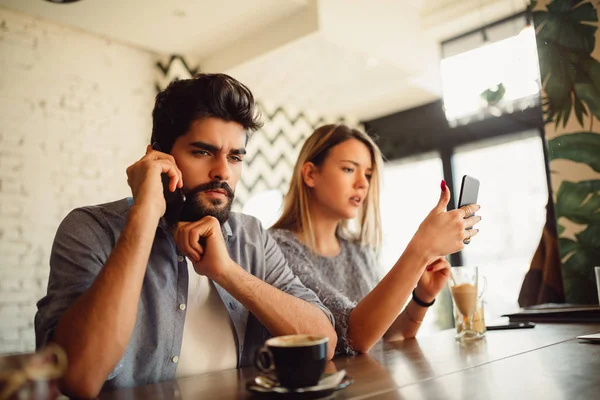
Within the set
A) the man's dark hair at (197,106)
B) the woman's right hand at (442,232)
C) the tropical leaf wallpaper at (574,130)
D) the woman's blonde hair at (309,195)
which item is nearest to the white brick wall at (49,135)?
the woman's blonde hair at (309,195)

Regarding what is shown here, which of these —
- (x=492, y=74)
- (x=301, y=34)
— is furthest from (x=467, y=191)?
(x=301, y=34)

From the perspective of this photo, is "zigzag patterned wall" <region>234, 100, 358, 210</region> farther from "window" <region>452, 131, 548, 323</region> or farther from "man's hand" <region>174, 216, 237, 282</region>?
"man's hand" <region>174, 216, 237, 282</region>

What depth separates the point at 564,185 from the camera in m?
1.88

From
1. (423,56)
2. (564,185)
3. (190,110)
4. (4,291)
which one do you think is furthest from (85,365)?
(423,56)

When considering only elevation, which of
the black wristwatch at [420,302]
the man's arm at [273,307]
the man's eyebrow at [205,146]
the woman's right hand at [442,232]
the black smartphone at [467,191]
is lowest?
the black wristwatch at [420,302]

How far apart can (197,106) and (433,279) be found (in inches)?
31.7

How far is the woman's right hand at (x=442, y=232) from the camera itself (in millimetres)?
1289

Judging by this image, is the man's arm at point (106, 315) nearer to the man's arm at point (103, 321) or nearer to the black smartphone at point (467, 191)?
the man's arm at point (103, 321)

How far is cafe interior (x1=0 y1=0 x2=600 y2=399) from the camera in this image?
3.34 feet

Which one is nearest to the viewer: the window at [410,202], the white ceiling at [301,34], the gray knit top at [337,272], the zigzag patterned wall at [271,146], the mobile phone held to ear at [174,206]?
the mobile phone held to ear at [174,206]

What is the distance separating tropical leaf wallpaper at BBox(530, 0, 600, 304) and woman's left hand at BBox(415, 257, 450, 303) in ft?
2.22

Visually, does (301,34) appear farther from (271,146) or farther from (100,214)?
(100,214)

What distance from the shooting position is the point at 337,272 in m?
1.85

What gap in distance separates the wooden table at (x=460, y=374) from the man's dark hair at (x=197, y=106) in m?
0.63
